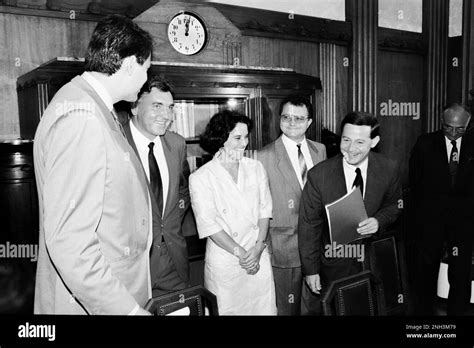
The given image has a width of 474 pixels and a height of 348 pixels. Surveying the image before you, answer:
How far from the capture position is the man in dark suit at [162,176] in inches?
64.5

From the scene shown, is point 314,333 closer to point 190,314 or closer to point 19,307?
point 190,314

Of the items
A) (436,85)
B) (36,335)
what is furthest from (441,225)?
(36,335)

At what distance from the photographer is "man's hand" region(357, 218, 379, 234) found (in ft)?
4.82

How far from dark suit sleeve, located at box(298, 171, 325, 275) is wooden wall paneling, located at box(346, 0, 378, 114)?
6.15ft

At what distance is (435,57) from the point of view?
2.53 metres

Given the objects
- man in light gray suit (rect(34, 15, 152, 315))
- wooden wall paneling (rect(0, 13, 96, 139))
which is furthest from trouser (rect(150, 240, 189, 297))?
wooden wall paneling (rect(0, 13, 96, 139))

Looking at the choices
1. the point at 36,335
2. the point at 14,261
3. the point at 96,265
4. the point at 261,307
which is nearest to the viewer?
the point at 96,265

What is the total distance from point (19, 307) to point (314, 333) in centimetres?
146

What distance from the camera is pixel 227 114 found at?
1814 mm

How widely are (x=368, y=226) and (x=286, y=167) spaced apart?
20.5 inches

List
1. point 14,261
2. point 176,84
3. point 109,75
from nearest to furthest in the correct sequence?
point 109,75, point 14,261, point 176,84

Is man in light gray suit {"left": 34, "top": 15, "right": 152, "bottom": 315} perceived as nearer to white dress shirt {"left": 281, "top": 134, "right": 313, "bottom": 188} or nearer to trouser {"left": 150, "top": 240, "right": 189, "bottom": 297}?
trouser {"left": 150, "top": 240, "right": 189, "bottom": 297}

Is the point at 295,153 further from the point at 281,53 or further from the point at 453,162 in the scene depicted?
the point at 281,53

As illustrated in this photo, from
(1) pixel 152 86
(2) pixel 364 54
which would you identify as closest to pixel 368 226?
(1) pixel 152 86
